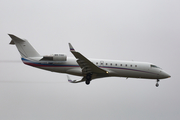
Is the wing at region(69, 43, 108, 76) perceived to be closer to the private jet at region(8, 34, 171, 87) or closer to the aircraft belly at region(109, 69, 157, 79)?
the private jet at region(8, 34, 171, 87)

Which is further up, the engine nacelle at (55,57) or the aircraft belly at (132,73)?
the engine nacelle at (55,57)

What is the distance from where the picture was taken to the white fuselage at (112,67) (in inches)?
1096

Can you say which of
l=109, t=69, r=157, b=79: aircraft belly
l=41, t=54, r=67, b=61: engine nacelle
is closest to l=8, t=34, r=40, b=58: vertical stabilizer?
l=41, t=54, r=67, b=61: engine nacelle

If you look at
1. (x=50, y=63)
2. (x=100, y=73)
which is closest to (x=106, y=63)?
(x=100, y=73)

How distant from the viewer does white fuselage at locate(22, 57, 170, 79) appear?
2784 centimetres

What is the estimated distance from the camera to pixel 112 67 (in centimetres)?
2848

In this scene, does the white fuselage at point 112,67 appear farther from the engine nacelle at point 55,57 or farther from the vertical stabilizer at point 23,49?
the vertical stabilizer at point 23,49

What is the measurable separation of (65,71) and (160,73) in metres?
10.7

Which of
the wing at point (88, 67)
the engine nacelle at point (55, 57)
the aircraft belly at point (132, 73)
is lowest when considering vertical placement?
the aircraft belly at point (132, 73)

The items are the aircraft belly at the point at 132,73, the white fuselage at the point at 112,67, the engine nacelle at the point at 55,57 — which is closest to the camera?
the engine nacelle at the point at 55,57

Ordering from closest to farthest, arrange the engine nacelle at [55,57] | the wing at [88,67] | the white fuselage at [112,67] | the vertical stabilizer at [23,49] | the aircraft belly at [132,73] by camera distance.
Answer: the wing at [88,67], the engine nacelle at [55,57], the white fuselage at [112,67], the vertical stabilizer at [23,49], the aircraft belly at [132,73]

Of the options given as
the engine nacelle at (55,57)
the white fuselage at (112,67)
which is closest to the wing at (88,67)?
the white fuselage at (112,67)

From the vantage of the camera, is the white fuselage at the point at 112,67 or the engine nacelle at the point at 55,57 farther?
the white fuselage at the point at 112,67

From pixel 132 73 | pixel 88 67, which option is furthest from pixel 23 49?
pixel 132 73
